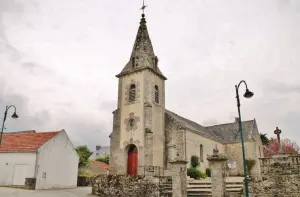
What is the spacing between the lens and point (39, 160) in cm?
2633

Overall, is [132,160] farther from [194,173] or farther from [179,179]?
[179,179]

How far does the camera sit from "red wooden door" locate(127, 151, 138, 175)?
2366cm

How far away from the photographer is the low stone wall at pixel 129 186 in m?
19.0

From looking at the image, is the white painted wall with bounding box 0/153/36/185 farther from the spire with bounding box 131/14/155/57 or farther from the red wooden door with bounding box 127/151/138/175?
the spire with bounding box 131/14/155/57

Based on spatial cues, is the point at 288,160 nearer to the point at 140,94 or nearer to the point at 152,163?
the point at 152,163

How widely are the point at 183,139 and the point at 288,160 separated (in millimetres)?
10361

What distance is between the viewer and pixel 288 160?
17078 mm

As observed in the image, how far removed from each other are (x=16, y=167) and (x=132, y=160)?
12.0 meters

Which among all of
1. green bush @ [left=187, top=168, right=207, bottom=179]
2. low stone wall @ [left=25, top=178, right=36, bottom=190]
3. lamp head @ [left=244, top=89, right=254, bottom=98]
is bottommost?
low stone wall @ [left=25, top=178, right=36, bottom=190]

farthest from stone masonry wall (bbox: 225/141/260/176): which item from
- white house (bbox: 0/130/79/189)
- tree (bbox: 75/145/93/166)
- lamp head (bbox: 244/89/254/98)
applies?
lamp head (bbox: 244/89/254/98)

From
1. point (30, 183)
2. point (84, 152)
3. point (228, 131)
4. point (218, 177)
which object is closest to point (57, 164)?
point (30, 183)

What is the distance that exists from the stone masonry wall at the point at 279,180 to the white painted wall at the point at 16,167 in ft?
66.0

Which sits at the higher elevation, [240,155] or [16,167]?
[240,155]

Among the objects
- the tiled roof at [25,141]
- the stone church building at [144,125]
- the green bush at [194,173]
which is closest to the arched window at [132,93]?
the stone church building at [144,125]
